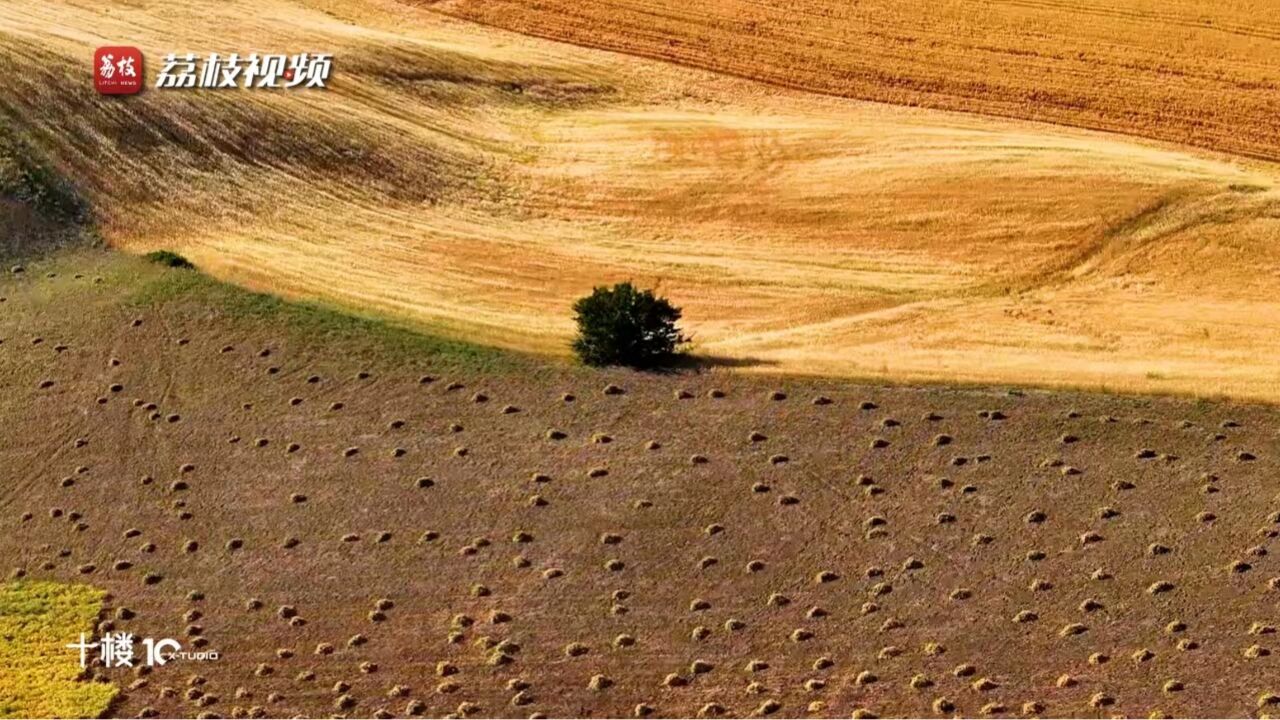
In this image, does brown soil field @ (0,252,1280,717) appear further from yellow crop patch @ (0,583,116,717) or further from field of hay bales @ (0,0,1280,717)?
yellow crop patch @ (0,583,116,717)

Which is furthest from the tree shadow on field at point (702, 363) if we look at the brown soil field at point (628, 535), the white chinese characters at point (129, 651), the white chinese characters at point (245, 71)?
the white chinese characters at point (245, 71)

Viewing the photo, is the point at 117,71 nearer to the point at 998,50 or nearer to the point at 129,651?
the point at 998,50

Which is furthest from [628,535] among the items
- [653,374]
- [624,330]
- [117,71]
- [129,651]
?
[117,71]

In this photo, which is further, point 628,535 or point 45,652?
point 628,535

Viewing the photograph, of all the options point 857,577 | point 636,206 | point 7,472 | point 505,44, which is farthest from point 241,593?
point 505,44

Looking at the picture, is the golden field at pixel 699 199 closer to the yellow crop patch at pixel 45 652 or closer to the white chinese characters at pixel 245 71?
the white chinese characters at pixel 245 71

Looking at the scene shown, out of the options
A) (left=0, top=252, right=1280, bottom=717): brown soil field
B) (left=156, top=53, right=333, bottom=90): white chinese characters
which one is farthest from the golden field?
(left=0, top=252, right=1280, bottom=717): brown soil field

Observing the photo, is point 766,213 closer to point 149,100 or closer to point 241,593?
point 149,100
